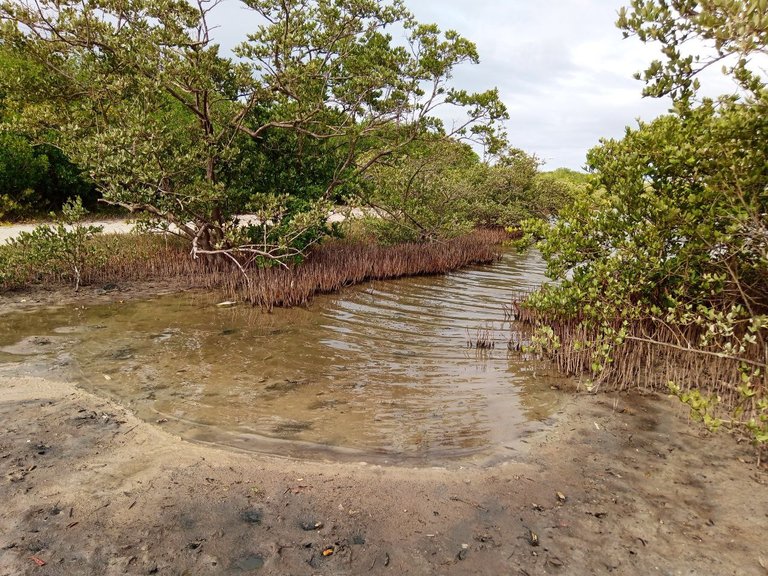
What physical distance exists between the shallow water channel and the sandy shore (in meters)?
0.36

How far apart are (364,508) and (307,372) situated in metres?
2.59

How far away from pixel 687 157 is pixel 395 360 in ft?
11.8

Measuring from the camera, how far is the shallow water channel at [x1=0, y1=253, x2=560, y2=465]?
3983mm

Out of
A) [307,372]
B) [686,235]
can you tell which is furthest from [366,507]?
[686,235]

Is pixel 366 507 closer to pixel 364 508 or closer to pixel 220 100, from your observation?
pixel 364 508

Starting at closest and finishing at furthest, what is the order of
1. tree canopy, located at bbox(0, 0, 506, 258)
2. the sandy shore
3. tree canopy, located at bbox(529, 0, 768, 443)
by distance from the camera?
1. the sandy shore
2. tree canopy, located at bbox(529, 0, 768, 443)
3. tree canopy, located at bbox(0, 0, 506, 258)

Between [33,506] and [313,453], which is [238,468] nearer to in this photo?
[313,453]

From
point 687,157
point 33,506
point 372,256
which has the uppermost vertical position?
point 687,157

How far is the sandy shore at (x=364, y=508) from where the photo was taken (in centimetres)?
251

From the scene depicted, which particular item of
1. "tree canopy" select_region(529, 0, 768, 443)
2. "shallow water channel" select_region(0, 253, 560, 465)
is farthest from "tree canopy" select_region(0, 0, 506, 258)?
"tree canopy" select_region(529, 0, 768, 443)

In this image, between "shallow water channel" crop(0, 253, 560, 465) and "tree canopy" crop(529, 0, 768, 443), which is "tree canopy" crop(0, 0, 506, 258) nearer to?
"shallow water channel" crop(0, 253, 560, 465)

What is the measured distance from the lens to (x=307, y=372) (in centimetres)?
542

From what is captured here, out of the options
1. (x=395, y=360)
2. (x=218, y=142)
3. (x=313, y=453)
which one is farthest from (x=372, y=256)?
(x=313, y=453)

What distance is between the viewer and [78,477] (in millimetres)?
3113
